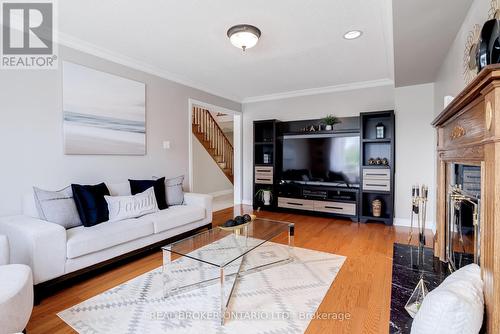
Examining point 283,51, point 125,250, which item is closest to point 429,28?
point 283,51

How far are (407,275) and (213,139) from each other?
233 inches

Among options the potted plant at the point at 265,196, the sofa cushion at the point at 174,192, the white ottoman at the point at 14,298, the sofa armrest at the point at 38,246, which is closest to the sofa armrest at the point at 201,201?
the sofa cushion at the point at 174,192

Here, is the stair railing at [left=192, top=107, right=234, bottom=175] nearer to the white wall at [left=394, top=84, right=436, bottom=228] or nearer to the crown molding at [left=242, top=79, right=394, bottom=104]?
the crown molding at [left=242, top=79, right=394, bottom=104]

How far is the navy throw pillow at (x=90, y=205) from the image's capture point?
252 centimetres

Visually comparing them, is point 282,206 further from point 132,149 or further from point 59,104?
point 59,104

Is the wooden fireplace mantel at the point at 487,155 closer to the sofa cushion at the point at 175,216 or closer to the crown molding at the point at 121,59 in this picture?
the sofa cushion at the point at 175,216

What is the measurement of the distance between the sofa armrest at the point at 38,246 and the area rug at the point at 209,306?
0.39m

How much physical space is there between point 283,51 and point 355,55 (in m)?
0.95

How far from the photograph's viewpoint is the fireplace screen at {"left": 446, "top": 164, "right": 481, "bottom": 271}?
4.47 ft

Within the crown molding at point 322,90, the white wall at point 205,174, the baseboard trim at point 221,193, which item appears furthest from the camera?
the baseboard trim at point 221,193

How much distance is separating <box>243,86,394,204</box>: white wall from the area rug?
3.18 metres

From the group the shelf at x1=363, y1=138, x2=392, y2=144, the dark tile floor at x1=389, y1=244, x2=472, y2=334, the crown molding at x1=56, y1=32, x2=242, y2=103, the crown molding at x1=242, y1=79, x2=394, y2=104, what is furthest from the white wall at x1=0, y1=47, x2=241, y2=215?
the shelf at x1=363, y1=138, x2=392, y2=144

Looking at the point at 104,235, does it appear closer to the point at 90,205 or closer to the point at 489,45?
the point at 90,205

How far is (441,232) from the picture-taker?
2150 mm
